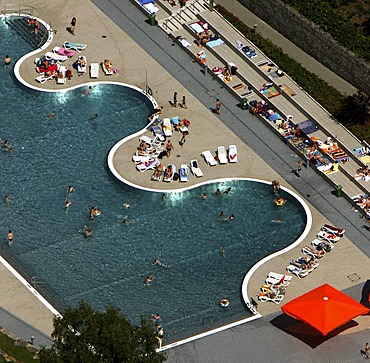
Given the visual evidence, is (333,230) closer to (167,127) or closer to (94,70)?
(167,127)

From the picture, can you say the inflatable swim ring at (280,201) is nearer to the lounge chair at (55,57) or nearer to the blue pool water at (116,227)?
the blue pool water at (116,227)

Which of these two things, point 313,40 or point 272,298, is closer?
point 272,298

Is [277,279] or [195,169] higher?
[277,279]

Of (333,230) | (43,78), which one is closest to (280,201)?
(333,230)

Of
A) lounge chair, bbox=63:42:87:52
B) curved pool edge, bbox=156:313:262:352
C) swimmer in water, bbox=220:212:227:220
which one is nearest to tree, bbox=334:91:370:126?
swimmer in water, bbox=220:212:227:220

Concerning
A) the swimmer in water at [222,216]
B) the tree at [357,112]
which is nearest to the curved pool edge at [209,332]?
the swimmer in water at [222,216]
